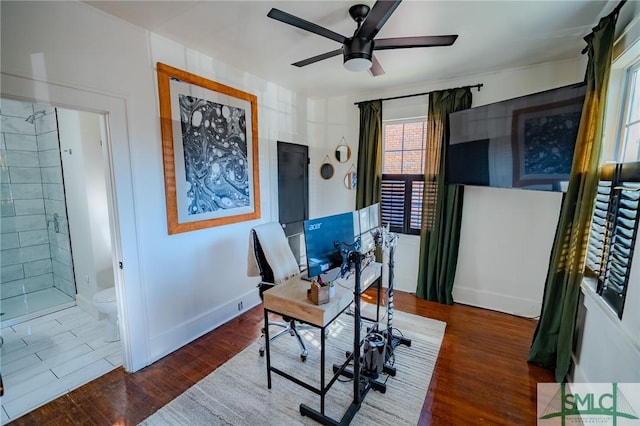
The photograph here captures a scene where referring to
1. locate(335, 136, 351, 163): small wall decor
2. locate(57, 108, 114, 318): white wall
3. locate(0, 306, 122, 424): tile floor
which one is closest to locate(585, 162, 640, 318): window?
locate(335, 136, 351, 163): small wall decor

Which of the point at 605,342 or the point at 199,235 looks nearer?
the point at 605,342

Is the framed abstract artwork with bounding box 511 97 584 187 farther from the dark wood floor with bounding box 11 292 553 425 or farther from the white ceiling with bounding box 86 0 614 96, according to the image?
the dark wood floor with bounding box 11 292 553 425

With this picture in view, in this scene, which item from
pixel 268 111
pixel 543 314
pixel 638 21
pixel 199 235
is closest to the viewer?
pixel 638 21

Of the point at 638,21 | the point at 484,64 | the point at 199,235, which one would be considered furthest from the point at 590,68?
the point at 199,235

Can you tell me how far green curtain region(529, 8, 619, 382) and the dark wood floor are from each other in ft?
0.87

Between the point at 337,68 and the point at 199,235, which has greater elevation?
the point at 337,68

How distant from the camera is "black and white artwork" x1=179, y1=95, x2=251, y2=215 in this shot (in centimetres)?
250

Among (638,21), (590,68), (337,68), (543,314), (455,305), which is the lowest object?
(455,305)

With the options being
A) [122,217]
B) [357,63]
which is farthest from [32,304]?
[357,63]

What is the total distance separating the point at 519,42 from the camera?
234 cm

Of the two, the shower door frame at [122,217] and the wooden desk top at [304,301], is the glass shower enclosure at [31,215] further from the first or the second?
the wooden desk top at [304,301]

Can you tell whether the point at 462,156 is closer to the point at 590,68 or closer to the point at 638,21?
the point at 590,68

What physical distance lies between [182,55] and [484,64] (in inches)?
115

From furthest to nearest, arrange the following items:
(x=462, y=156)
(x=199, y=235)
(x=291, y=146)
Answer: (x=291, y=146) → (x=462, y=156) → (x=199, y=235)
